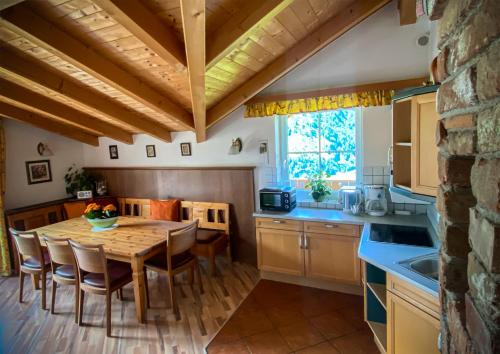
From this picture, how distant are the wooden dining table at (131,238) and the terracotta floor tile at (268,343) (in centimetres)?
105

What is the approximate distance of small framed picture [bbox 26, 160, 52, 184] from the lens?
4352 mm

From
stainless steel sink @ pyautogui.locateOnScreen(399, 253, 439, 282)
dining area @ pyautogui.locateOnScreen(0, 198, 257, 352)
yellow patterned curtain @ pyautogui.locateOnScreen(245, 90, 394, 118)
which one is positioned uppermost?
yellow patterned curtain @ pyautogui.locateOnScreen(245, 90, 394, 118)

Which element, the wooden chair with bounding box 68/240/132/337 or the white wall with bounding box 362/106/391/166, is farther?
the white wall with bounding box 362/106/391/166

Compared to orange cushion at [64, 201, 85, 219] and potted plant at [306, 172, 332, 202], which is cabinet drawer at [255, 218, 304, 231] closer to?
potted plant at [306, 172, 332, 202]

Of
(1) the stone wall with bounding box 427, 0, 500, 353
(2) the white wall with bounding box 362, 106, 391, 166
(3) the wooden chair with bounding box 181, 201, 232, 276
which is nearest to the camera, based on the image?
(1) the stone wall with bounding box 427, 0, 500, 353

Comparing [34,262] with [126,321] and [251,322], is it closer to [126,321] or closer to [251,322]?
[126,321]

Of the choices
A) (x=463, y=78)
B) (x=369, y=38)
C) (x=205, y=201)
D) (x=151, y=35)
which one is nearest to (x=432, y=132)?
(x=463, y=78)

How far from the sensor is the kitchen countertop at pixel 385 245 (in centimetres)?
164

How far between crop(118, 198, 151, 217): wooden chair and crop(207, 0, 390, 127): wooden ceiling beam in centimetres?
194

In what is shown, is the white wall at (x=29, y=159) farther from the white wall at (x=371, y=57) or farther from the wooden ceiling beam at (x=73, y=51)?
the white wall at (x=371, y=57)

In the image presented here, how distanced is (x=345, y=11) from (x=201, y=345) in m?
3.09

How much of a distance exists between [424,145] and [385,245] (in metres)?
0.78

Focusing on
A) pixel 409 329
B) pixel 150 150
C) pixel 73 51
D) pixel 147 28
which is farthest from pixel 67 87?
pixel 409 329

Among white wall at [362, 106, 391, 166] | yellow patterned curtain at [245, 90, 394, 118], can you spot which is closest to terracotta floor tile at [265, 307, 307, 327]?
white wall at [362, 106, 391, 166]
